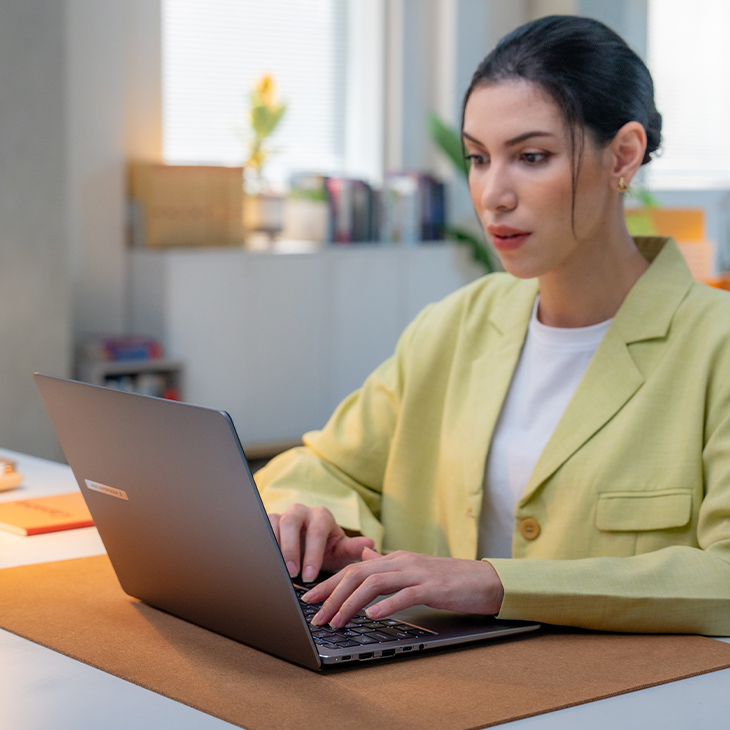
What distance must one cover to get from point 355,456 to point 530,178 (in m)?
0.49

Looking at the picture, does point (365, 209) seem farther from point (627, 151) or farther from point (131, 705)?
point (131, 705)

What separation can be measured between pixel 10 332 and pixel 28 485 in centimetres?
232

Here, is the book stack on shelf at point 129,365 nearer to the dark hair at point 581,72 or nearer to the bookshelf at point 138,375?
the bookshelf at point 138,375

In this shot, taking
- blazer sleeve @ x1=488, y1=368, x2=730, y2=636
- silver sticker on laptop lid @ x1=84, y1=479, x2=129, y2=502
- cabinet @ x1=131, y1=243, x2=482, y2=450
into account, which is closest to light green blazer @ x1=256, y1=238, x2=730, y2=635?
blazer sleeve @ x1=488, y1=368, x2=730, y2=636

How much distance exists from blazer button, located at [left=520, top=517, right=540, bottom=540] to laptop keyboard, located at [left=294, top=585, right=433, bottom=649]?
352 mm

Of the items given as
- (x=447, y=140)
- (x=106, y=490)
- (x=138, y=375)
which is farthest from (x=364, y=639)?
(x=447, y=140)

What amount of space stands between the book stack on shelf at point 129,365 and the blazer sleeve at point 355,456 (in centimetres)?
273

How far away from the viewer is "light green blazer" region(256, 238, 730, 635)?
3.43 ft

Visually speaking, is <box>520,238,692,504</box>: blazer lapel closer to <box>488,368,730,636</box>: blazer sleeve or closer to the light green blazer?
the light green blazer

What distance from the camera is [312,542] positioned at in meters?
1.17

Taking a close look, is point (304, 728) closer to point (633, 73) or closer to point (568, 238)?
point (568, 238)

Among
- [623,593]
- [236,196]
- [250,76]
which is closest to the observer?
[623,593]

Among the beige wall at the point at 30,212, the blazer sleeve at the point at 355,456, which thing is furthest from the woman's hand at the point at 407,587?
the beige wall at the point at 30,212

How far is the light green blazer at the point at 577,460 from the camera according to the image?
1.04 m
